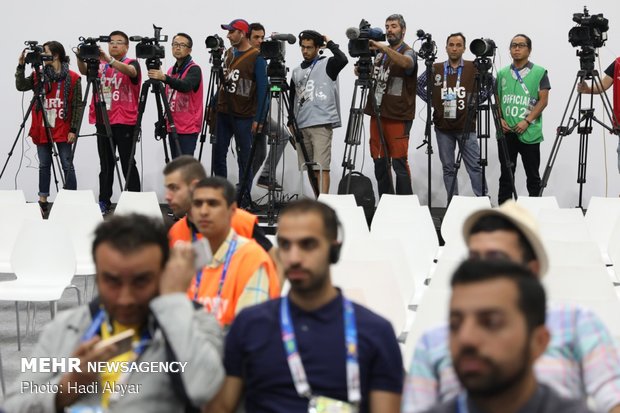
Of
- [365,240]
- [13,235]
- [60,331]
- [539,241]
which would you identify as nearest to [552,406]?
[539,241]

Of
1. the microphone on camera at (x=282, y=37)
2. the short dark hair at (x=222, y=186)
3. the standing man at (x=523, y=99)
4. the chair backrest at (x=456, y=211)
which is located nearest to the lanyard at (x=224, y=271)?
the short dark hair at (x=222, y=186)

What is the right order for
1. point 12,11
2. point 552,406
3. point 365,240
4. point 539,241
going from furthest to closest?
point 12,11, point 365,240, point 539,241, point 552,406

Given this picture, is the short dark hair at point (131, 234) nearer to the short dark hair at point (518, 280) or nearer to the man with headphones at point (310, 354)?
the man with headphones at point (310, 354)

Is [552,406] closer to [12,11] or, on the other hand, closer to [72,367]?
[72,367]

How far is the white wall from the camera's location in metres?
8.44

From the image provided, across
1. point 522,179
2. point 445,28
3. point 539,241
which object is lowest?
point 522,179

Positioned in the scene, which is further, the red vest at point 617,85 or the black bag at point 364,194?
the red vest at point 617,85

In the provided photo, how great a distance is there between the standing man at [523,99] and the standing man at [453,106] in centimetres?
24

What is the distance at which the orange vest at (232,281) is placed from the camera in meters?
2.68

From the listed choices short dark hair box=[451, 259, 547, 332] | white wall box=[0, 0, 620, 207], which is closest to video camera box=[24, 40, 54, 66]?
white wall box=[0, 0, 620, 207]

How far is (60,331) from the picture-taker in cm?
205

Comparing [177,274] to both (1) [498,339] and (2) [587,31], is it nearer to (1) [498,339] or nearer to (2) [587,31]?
(1) [498,339]

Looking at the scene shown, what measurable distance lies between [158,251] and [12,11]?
315 inches

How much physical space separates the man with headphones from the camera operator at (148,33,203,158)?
5.10 meters
